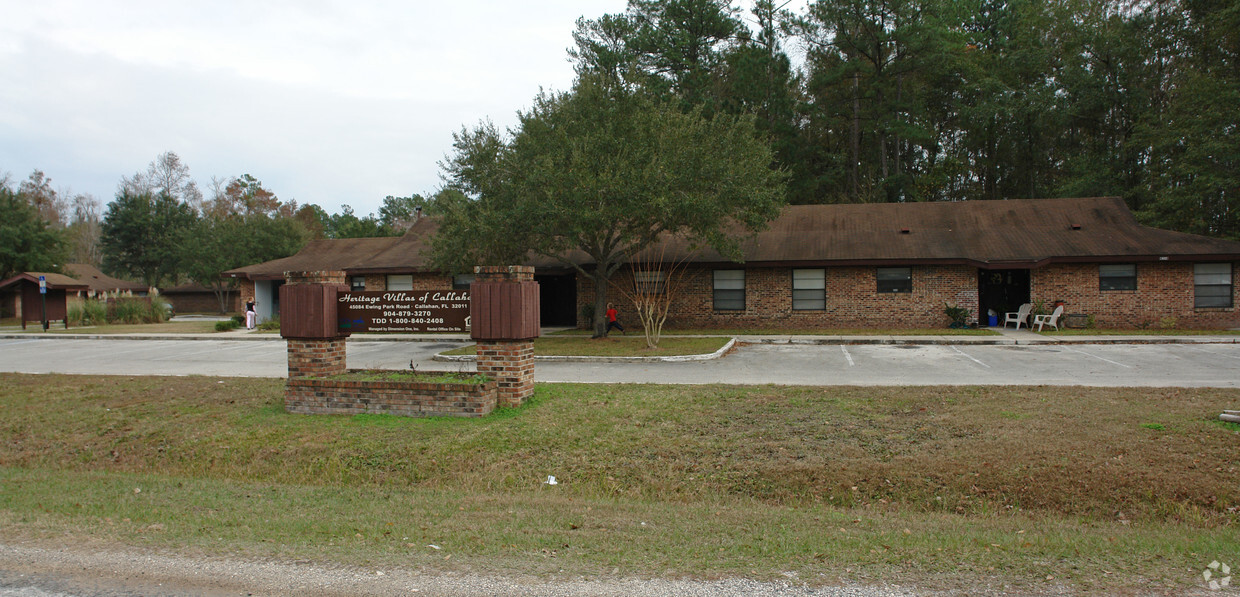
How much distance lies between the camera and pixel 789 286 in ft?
77.6

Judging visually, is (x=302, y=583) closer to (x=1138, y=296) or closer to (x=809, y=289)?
(x=809, y=289)

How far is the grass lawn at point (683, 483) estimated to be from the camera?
14.4 ft

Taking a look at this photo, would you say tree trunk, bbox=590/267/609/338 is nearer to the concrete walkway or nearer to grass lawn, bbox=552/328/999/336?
grass lawn, bbox=552/328/999/336

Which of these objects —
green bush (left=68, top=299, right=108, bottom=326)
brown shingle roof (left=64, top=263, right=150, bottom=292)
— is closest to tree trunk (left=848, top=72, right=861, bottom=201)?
green bush (left=68, top=299, right=108, bottom=326)

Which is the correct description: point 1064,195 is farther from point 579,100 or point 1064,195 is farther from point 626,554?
point 626,554

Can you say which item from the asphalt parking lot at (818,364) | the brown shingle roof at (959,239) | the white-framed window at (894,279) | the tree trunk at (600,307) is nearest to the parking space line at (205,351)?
the asphalt parking lot at (818,364)

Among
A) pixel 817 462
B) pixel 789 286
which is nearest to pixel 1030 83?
pixel 789 286

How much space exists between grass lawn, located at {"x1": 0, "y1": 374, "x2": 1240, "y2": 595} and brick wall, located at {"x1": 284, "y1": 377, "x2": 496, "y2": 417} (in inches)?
10.0

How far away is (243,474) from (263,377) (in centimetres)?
602

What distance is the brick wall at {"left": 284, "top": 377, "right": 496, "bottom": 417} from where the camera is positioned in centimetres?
860

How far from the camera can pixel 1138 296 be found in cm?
2189

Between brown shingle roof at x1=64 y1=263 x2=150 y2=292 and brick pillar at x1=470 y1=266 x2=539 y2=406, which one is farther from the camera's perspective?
brown shingle roof at x1=64 y1=263 x2=150 y2=292

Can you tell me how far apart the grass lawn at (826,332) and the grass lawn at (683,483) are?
34.6 feet

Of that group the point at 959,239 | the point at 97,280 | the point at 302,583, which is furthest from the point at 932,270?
the point at 97,280
